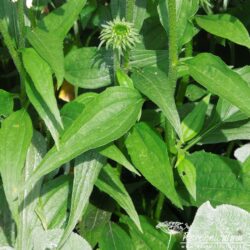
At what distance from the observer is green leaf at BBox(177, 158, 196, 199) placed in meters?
1.44

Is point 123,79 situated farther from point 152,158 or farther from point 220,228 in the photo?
point 220,228

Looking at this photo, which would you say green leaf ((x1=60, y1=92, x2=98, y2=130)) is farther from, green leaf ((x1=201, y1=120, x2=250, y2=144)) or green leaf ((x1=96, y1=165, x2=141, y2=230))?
green leaf ((x1=201, y1=120, x2=250, y2=144))

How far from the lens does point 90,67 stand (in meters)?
1.57

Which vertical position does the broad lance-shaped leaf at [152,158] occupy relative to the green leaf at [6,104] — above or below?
below

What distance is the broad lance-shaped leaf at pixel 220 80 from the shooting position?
1313mm

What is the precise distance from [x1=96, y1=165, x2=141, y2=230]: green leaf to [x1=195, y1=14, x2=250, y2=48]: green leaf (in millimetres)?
446

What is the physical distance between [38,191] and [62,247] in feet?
0.57

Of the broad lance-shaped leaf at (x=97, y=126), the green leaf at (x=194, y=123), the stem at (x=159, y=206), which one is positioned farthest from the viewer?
the stem at (x=159, y=206)

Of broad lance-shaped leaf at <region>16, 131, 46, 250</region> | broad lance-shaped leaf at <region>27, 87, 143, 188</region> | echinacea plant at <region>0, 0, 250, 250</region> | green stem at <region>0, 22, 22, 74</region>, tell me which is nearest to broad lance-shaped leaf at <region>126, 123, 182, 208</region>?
echinacea plant at <region>0, 0, 250, 250</region>

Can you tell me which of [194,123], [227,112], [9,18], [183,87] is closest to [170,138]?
[194,123]

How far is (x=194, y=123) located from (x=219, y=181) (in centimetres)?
17

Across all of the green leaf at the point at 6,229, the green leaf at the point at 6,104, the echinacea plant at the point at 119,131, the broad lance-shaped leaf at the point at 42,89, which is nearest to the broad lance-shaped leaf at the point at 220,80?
the echinacea plant at the point at 119,131

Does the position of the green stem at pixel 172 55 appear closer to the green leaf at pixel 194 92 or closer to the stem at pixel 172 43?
the stem at pixel 172 43

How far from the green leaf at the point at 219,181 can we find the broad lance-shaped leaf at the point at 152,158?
171 mm
